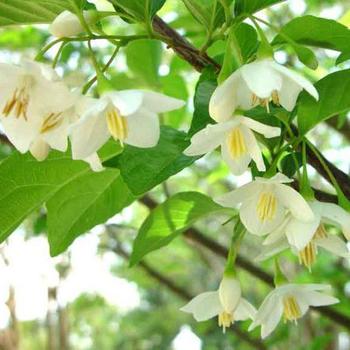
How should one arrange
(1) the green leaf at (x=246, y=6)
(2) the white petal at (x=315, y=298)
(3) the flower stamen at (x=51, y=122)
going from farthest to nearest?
(2) the white petal at (x=315, y=298)
(1) the green leaf at (x=246, y=6)
(3) the flower stamen at (x=51, y=122)

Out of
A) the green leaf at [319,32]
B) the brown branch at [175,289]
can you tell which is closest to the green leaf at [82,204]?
the green leaf at [319,32]

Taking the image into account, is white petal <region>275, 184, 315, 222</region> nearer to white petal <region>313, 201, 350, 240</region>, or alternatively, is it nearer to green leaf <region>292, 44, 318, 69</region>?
white petal <region>313, 201, 350, 240</region>

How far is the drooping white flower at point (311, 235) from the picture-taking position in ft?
3.60

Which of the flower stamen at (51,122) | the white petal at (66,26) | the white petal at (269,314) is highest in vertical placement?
the white petal at (66,26)

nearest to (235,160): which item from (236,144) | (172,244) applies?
(236,144)

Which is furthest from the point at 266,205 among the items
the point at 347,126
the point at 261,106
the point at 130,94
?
the point at 347,126

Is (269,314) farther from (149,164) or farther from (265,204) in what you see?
(149,164)

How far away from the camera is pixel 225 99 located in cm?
104

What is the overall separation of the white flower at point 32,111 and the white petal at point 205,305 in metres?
0.48

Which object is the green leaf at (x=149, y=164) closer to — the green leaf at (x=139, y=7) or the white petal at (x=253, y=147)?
the white petal at (x=253, y=147)

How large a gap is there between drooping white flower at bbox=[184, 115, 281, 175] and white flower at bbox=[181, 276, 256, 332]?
27cm

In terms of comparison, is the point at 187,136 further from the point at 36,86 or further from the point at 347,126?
the point at 347,126

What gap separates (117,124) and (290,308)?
0.56m

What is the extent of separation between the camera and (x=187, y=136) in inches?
45.5
